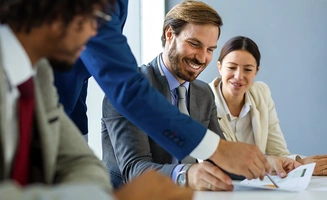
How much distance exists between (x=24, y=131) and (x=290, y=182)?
114 cm

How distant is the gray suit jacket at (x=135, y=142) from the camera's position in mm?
1889

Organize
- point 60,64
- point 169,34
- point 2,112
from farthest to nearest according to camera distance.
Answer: point 169,34 → point 60,64 → point 2,112

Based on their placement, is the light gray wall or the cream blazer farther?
the light gray wall

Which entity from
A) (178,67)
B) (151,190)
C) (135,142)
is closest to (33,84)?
(151,190)

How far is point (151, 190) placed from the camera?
2.62ft

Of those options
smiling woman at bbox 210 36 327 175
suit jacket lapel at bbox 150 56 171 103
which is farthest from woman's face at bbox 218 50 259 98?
suit jacket lapel at bbox 150 56 171 103

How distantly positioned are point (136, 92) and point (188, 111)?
803 mm

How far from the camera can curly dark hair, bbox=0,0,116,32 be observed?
2.68 feet

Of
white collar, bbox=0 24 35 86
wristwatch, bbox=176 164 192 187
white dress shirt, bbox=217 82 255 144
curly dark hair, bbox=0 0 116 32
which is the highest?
curly dark hair, bbox=0 0 116 32

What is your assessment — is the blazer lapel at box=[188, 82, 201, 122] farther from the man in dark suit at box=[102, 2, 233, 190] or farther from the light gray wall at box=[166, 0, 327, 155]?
the light gray wall at box=[166, 0, 327, 155]

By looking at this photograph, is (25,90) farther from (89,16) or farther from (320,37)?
(320,37)

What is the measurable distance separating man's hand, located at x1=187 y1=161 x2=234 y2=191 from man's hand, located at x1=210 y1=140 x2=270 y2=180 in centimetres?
13

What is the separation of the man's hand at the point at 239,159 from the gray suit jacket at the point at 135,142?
0.36 meters

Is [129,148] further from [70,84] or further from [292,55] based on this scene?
[292,55]
